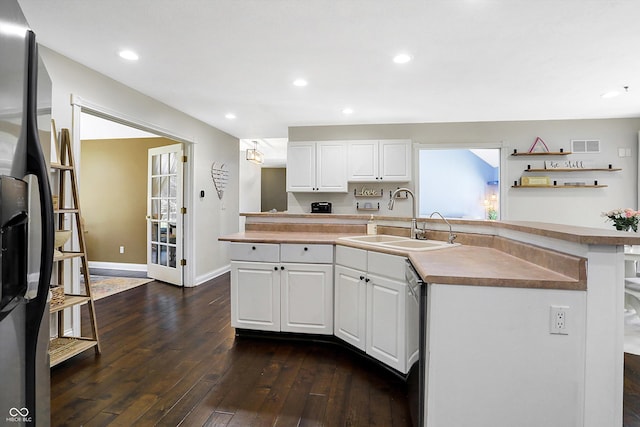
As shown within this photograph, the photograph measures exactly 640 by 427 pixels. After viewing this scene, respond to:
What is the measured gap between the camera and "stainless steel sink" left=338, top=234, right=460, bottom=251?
220cm

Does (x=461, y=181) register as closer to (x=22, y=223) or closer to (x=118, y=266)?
(x=118, y=266)

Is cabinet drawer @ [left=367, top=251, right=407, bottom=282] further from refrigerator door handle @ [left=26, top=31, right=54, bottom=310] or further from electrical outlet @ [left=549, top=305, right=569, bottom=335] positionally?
refrigerator door handle @ [left=26, top=31, right=54, bottom=310]

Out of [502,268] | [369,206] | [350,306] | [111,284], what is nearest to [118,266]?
[111,284]

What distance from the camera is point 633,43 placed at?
8.21 feet

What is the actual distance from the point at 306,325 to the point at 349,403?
33.1 inches

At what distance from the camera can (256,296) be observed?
2723 mm

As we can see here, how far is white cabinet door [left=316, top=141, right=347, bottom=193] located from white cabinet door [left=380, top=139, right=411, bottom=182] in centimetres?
57

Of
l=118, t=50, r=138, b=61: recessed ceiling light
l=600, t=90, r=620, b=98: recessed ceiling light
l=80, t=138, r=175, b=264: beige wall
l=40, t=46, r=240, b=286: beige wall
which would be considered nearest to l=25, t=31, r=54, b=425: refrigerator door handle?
l=118, t=50, r=138, b=61: recessed ceiling light

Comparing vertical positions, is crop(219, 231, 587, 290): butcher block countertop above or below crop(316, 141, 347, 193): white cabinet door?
below

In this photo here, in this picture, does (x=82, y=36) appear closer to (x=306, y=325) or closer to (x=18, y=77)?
(x=18, y=77)

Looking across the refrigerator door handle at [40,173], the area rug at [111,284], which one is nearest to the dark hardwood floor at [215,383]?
the refrigerator door handle at [40,173]

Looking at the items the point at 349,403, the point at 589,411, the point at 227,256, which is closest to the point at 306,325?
the point at 349,403

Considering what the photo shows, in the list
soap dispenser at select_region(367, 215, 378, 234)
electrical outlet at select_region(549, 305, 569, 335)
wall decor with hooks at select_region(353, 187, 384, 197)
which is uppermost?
wall decor with hooks at select_region(353, 187, 384, 197)

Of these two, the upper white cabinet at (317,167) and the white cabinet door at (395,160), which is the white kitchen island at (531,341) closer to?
the white cabinet door at (395,160)
